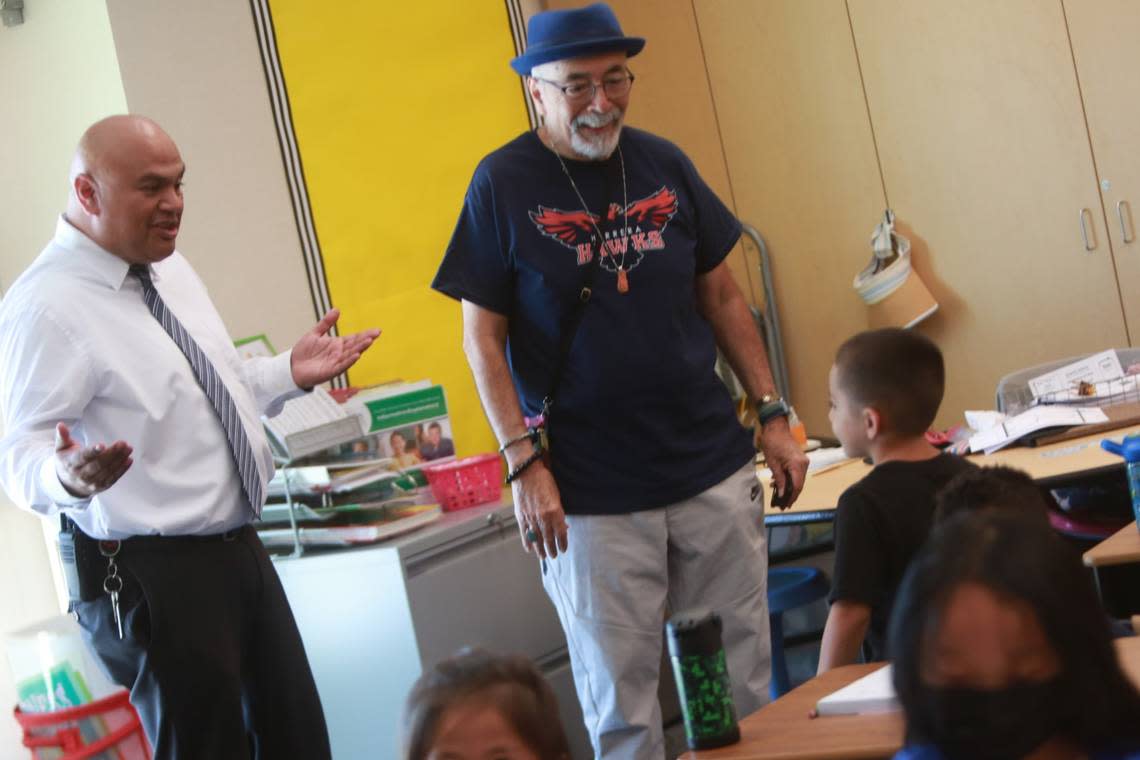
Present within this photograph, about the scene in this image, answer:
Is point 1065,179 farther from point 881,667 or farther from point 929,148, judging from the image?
point 881,667

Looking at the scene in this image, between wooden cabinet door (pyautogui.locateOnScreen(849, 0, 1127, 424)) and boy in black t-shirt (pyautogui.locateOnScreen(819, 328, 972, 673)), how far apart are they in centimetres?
268

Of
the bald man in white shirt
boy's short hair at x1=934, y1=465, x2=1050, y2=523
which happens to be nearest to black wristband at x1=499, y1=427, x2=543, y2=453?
the bald man in white shirt

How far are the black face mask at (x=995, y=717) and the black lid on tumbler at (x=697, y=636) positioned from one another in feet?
1.81

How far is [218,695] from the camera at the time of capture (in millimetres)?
2557

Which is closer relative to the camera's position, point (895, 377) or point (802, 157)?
point (895, 377)

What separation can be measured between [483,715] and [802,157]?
15.0 feet

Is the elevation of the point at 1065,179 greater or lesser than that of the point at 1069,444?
greater

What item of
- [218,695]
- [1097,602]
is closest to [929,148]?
[218,695]

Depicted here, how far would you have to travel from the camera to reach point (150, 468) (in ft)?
8.45

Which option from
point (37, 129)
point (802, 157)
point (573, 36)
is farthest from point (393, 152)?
point (573, 36)

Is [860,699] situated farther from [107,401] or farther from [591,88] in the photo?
[107,401]

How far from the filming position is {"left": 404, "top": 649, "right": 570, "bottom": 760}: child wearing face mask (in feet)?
4.44

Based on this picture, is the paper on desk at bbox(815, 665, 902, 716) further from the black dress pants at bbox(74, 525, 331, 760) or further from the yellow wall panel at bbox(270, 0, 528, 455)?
the yellow wall panel at bbox(270, 0, 528, 455)

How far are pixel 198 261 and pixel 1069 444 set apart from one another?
2.53m
